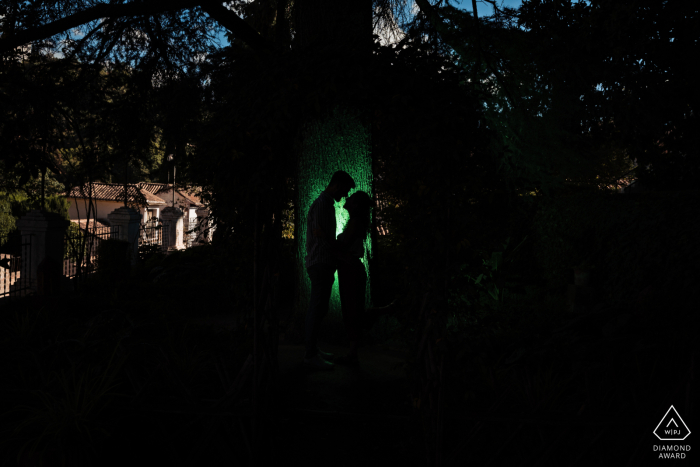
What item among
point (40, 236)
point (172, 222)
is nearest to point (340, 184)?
point (40, 236)

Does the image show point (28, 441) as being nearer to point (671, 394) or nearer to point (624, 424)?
point (624, 424)

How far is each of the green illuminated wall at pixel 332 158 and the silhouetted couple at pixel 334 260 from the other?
610mm

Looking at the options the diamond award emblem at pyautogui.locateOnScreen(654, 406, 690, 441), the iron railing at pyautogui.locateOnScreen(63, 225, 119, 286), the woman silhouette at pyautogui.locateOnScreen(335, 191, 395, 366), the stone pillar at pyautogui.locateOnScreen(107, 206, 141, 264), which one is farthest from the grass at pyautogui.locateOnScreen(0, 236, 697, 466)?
the stone pillar at pyautogui.locateOnScreen(107, 206, 141, 264)

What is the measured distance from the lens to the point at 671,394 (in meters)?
2.72

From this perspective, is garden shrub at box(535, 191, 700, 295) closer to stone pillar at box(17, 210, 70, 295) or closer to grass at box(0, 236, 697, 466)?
grass at box(0, 236, 697, 466)

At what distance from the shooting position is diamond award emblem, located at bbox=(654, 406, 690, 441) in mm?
2742

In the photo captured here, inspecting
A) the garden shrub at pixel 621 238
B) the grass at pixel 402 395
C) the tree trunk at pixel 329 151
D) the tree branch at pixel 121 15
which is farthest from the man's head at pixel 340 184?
the garden shrub at pixel 621 238

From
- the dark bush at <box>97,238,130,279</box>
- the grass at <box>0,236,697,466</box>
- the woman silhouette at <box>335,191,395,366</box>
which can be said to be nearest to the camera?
the grass at <box>0,236,697,466</box>

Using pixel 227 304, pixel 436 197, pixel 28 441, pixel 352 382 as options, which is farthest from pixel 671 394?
pixel 227 304

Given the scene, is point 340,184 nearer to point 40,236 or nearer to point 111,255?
point 40,236

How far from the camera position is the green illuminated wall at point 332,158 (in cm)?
539

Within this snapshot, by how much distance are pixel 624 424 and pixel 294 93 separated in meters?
2.82

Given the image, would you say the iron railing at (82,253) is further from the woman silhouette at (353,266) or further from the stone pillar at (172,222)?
the stone pillar at (172,222)

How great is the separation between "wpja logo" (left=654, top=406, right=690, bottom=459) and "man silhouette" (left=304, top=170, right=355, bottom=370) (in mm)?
2673
